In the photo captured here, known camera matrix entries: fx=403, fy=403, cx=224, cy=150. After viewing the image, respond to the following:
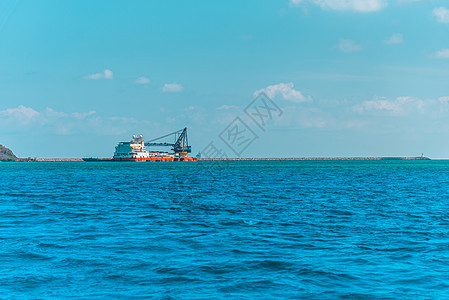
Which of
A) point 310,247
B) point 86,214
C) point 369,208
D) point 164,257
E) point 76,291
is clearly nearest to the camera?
point 76,291

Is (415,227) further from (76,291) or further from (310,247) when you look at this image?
(76,291)

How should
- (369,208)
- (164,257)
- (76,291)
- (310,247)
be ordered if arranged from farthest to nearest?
1. (369,208)
2. (310,247)
3. (164,257)
4. (76,291)

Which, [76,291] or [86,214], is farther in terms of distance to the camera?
[86,214]

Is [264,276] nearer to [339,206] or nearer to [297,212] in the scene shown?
[297,212]

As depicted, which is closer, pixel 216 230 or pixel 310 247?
pixel 310 247

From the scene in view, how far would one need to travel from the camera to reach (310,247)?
17.3 metres

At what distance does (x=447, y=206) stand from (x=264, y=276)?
26.1 metres

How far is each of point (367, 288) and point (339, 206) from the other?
2074cm

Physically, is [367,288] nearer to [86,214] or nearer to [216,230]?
[216,230]

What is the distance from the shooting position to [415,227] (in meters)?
22.3

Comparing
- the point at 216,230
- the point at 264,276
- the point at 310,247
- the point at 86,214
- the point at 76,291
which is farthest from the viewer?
the point at 86,214

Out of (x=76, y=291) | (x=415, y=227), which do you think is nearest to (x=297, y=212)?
(x=415, y=227)

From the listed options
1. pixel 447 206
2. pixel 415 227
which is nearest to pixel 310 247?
pixel 415 227

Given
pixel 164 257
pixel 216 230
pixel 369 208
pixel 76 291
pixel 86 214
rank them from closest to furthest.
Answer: pixel 76 291 → pixel 164 257 → pixel 216 230 → pixel 86 214 → pixel 369 208
